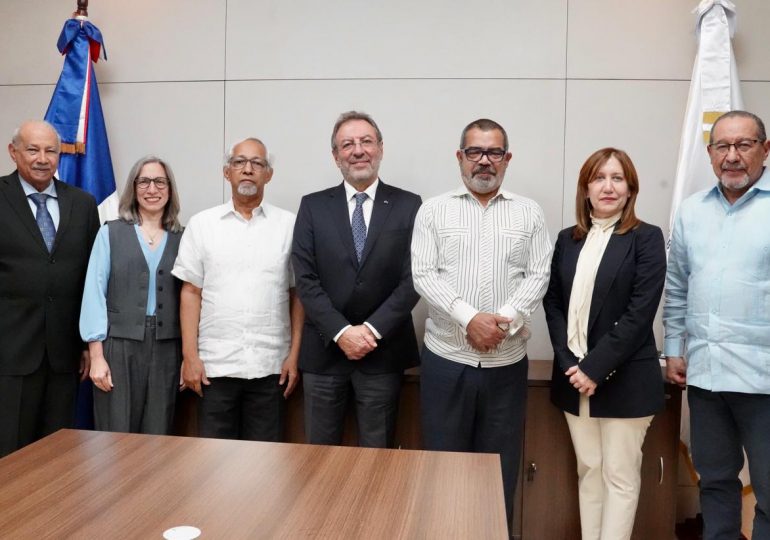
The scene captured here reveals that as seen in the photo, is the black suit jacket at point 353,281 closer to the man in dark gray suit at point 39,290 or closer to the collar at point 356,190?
the collar at point 356,190

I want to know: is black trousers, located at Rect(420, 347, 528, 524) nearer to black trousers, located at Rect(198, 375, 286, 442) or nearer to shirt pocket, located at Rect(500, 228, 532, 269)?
shirt pocket, located at Rect(500, 228, 532, 269)

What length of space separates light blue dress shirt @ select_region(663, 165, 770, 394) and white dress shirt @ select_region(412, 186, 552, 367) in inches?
23.4

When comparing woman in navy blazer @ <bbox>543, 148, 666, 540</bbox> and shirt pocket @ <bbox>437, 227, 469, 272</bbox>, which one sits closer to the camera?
woman in navy blazer @ <bbox>543, 148, 666, 540</bbox>

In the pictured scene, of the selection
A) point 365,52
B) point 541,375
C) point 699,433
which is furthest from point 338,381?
point 365,52

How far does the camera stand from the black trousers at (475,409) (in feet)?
9.02

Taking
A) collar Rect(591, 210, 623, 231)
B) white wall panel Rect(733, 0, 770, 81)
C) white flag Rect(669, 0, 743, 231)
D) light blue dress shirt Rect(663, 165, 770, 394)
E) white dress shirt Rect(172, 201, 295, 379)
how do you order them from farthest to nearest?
white wall panel Rect(733, 0, 770, 81), white flag Rect(669, 0, 743, 231), white dress shirt Rect(172, 201, 295, 379), collar Rect(591, 210, 623, 231), light blue dress shirt Rect(663, 165, 770, 394)

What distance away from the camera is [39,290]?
297 cm

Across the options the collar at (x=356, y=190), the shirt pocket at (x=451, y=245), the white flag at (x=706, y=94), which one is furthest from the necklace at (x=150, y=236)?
the white flag at (x=706, y=94)

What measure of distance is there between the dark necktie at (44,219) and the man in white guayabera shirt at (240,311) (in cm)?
59

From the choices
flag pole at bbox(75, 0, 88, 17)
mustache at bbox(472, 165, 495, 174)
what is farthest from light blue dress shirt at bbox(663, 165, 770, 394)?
flag pole at bbox(75, 0, 88, 17)

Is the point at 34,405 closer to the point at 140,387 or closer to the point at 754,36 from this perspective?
the point at 140,387

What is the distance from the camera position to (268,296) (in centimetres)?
304

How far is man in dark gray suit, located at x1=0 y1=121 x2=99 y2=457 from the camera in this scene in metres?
2.93

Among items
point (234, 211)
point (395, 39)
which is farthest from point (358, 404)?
point (395, 39)
